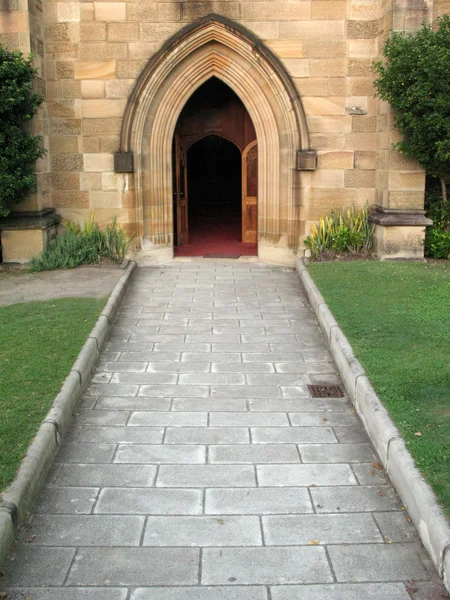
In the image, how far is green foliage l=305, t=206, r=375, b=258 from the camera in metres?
10.8

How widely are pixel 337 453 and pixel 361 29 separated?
7925mm

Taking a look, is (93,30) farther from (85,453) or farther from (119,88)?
(85,453)

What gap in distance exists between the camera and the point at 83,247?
423 inches

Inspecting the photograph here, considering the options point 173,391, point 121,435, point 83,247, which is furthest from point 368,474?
point 83,247

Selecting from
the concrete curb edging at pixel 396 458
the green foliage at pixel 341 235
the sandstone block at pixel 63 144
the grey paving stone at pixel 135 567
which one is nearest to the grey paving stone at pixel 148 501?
the grey paving stone at pixel 135 567

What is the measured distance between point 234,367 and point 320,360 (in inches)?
34.2

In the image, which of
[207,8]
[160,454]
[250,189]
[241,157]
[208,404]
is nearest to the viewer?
[160,454]

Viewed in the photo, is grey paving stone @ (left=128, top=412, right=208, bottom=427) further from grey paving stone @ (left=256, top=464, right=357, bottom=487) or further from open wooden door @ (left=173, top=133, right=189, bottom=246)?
open wooden door @ (left=173, top=133, right=189, bottom=246)

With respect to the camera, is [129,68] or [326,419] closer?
[326,419]

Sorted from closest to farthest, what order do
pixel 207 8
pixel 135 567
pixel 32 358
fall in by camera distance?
1. pixel 135 567
2. pixel 32 358
3. pixel 207 8

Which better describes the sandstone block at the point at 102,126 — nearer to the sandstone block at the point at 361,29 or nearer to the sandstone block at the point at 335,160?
the sandstone block at the point at 335,160

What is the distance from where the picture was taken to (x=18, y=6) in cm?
1001

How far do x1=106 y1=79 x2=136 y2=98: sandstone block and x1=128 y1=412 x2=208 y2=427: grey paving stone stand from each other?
265 inches

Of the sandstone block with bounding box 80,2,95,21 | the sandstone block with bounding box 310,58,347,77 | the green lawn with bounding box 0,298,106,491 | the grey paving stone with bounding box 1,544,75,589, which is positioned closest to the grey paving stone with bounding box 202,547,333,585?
the grey paving stone with bounding box 1,544,75,589
